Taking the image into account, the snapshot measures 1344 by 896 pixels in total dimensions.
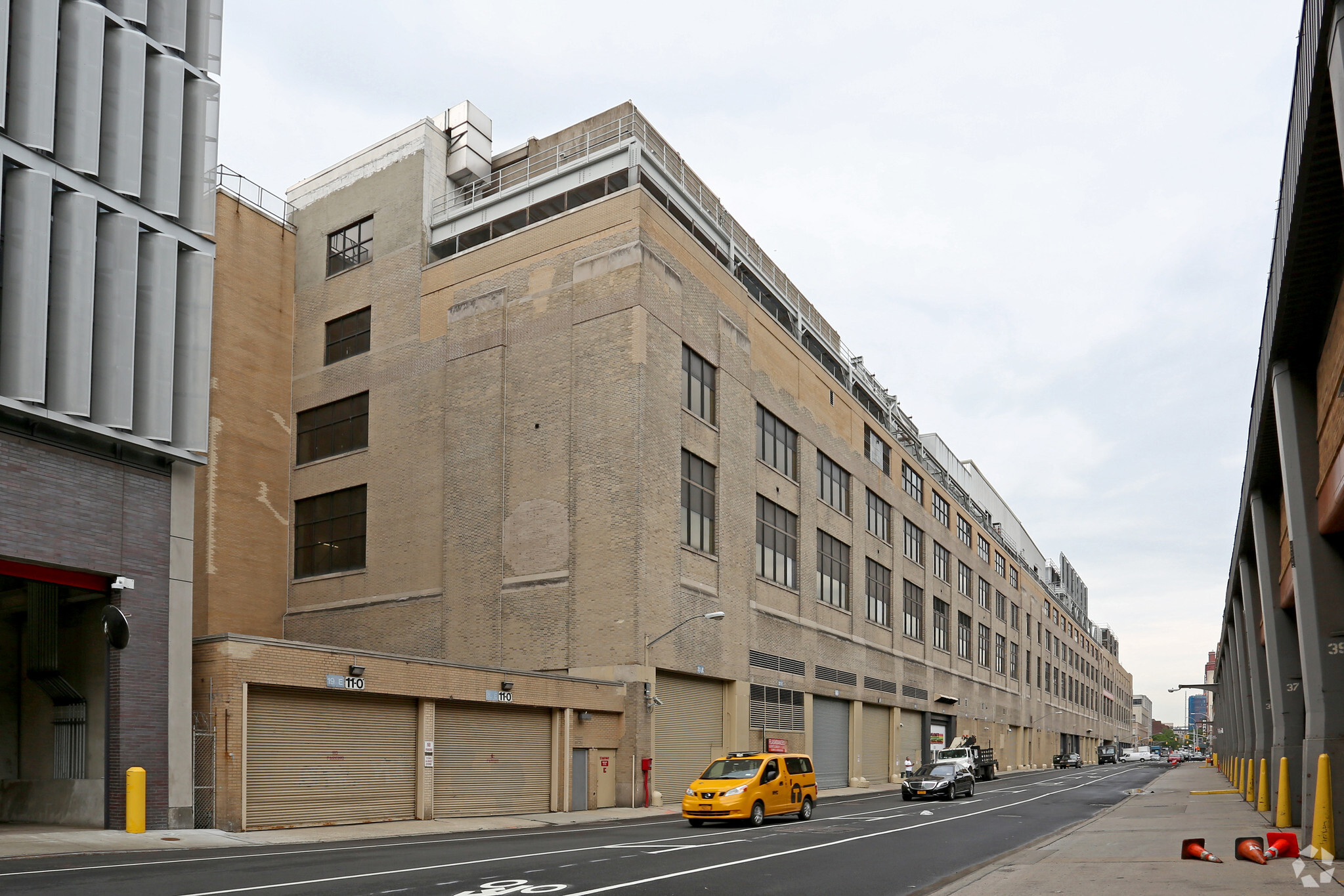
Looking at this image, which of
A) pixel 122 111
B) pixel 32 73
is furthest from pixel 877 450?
pixel 32 73

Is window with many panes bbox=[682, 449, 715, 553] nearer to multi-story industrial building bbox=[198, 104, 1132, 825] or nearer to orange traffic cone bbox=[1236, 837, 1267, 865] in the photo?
multi-story industrial building bbox=[198, 104, 1132, 825]

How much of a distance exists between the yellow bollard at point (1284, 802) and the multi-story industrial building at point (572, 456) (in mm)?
18017

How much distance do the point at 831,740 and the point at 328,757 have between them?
107 ft

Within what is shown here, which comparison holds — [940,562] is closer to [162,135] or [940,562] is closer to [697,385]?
[697,385]

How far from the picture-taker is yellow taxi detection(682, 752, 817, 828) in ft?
89.2

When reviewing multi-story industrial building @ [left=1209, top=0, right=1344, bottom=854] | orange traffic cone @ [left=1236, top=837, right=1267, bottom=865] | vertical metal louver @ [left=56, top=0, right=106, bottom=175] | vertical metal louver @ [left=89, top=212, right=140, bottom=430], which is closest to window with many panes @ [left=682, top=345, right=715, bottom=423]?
multi-story industrial building @ [left=1209, top=0, right=1344, bottom=854]

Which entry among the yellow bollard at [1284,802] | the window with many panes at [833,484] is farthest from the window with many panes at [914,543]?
the yellow bollard at [1284,802]

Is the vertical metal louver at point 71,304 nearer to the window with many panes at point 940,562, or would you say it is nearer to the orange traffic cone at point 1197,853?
the orange traffic cone at point 1197,853

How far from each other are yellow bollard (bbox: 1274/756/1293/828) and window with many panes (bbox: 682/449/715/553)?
23163 mm

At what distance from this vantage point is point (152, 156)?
27.6 metres

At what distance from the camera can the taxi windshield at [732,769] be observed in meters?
28.4

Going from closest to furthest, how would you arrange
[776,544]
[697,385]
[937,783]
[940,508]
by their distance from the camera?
[937,783] → [697,385] → [776,544] → [940,508]

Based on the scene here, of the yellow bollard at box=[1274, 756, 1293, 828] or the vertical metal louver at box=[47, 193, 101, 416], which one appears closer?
the yellow bollard at box=[1274, 756, 1293, 828]

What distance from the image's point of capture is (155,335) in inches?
1069
